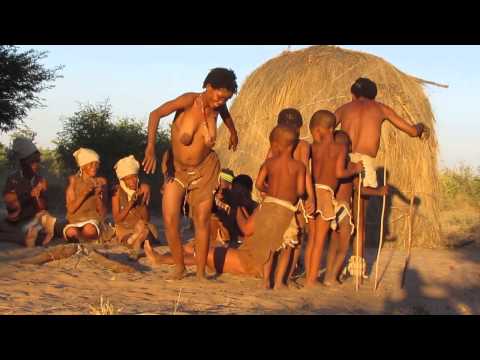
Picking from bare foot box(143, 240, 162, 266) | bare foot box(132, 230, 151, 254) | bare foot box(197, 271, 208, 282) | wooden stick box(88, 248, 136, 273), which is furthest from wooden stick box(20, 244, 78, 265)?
bare foot box(197, 271, 208, 282)

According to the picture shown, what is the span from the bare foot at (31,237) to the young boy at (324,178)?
3.47m

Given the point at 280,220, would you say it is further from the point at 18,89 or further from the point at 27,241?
the point at 18,89

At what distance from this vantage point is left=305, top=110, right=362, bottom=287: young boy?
579 cm

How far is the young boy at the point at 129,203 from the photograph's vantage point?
25.1 ft

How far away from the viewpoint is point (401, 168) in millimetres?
8977

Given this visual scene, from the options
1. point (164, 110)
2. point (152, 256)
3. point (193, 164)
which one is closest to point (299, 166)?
point (193, 164)

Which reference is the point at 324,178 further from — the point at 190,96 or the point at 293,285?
the point at 190,96

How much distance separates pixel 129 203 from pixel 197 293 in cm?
298

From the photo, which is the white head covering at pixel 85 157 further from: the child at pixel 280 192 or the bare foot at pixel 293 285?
the bare foot at pixel 293 285

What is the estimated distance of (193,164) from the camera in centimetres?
563

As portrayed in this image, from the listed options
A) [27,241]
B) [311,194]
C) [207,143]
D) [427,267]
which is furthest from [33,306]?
[427,267]

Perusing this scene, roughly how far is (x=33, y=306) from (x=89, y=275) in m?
1.43

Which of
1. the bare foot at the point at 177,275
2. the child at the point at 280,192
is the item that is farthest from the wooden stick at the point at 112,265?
the child at the point at 280,192

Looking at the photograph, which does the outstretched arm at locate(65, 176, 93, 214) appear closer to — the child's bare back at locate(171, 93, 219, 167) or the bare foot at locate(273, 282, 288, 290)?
the child's bare back at locate(171, 93, 219, 167)
